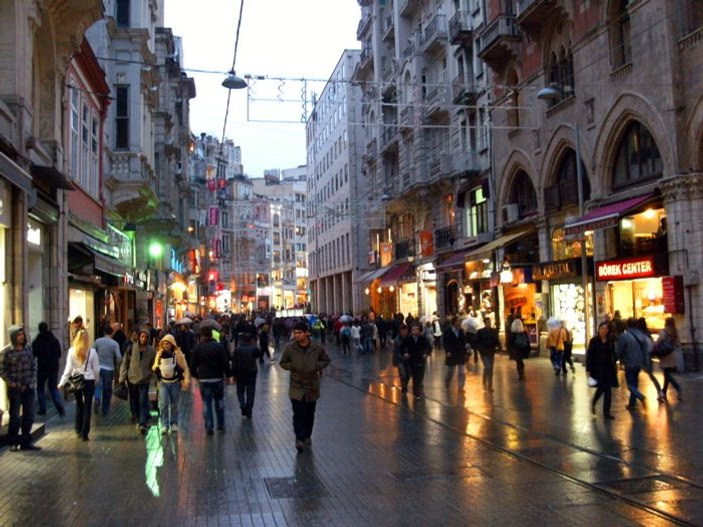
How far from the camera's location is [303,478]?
340 inches

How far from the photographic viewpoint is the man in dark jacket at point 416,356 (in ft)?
54.1

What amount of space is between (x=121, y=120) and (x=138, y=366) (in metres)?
18.9

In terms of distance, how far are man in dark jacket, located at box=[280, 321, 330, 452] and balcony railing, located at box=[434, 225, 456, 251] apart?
2623cm

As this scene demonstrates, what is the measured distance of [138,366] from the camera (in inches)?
501

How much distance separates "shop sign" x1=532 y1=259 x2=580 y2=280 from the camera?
25172mm

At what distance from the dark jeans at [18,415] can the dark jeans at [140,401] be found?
1874mm

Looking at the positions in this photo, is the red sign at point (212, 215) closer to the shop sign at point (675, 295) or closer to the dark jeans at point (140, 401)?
the shop sign at point (675, 295)

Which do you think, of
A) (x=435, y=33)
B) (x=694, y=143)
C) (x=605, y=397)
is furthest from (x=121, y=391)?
(x=435, y=33)

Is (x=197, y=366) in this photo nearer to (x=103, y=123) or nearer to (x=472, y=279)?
(x=103, y=123)

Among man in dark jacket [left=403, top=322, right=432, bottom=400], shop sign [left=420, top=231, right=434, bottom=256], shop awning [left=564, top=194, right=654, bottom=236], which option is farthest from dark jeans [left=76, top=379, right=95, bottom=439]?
shop sign [left=420, top=231, right=434, bottom=256]

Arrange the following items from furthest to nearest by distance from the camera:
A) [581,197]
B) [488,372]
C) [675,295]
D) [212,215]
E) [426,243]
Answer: [212,215]
[426,243]
[581,197]
[675,295]
[488,372]

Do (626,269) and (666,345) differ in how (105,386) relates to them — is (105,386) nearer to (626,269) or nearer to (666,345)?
(666,345)

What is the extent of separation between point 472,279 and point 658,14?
15.6 metres

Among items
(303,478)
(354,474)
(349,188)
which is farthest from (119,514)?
(349,188)
